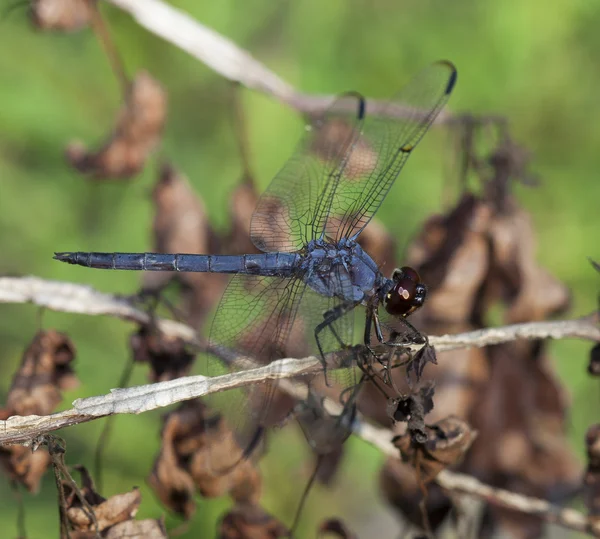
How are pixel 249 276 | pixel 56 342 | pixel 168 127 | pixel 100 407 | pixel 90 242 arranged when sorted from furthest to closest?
pixel 168 127
pixel 90 242
pixel 249 276
pixel 56 342
pixel 100 407

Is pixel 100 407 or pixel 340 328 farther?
pixel 340 328

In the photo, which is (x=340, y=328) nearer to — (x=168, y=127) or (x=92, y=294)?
(x=92, y=294)

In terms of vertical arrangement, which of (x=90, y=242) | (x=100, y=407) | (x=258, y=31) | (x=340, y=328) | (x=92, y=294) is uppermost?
(x=258, y=31)

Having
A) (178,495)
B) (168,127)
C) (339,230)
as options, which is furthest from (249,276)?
(168,127)

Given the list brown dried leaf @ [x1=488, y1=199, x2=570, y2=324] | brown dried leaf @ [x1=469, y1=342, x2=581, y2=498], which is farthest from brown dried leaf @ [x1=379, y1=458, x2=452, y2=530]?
brown dried leaf @ [x1=488, y1=199, x2=570, y2=324]

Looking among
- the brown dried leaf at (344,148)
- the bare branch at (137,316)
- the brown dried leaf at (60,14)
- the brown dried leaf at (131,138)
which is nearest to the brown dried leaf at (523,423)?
the bare branch at (137,316)

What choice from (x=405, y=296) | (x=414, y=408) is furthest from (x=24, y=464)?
(x=405, y=296)

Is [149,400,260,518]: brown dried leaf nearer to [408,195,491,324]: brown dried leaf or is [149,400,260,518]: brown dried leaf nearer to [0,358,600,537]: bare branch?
[0,358,600,537]: bare branch
